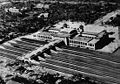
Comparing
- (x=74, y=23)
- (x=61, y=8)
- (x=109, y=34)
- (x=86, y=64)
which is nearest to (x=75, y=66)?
(x=86, y=64)

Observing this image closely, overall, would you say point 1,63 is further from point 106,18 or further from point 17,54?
point 106,18

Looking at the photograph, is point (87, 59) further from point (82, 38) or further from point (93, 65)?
point (82, 38)

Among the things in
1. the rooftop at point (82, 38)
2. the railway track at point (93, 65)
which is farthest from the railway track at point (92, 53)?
the rooftop at point (82, 38)

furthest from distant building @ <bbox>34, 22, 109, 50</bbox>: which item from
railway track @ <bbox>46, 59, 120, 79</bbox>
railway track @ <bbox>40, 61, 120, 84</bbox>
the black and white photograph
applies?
railway track @ <bbox>40, 61, 120, 84</bbox>

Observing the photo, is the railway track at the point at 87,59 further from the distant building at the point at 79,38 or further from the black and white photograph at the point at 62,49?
the distant building at the point at 79,38

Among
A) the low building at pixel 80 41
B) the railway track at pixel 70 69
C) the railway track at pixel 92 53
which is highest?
the low building at pixel 80 41

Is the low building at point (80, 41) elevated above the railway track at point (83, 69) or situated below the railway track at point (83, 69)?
above

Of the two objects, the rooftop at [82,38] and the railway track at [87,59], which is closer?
the railway track at [87,59]

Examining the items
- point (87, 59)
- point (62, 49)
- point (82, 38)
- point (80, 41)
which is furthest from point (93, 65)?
point (82, 38)

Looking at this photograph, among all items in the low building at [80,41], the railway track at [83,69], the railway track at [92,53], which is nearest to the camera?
the railway track at [83,69]

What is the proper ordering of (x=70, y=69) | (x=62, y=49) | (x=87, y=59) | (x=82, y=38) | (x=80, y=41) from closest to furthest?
(x=70, y=69) → (x=87, y=59) → (x=62, y=49) → (x=80, y=41) → (x=82, y=38)
